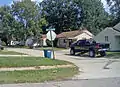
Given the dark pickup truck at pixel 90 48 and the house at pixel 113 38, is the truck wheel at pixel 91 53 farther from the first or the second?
the house at pixel 113 38

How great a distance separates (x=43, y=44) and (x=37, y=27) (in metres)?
6.15

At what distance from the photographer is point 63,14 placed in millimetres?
91875

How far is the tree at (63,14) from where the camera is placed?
3610 inches

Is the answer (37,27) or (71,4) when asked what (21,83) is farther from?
(71,4)

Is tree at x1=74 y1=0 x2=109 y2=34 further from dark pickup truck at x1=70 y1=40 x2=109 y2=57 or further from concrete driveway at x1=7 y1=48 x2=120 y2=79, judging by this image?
concrete driveway at x1=7 y1=48 x2=120 y2=79

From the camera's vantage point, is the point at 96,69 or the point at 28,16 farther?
the point at 28,16

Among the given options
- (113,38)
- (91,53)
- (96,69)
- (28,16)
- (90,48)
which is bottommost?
(96,69)

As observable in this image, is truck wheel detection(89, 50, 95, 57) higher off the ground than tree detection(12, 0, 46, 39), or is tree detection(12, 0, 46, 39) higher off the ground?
tree detection(12, 0, 46, 39)

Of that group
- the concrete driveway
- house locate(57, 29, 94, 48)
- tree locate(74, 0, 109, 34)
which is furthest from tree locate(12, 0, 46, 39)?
the concrete driveway

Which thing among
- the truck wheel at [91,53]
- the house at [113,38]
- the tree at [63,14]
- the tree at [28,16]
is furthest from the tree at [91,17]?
the truck wheel at [91,53]

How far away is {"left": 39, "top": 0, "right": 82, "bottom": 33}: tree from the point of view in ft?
301

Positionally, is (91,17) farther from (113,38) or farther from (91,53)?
(91,53)

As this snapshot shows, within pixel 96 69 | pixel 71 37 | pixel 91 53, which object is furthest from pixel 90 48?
pixel 71 37

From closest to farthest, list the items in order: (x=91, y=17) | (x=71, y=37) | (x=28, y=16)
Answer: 1. (x=71, y=37)
2. (x=28, y=16)
3. (x=91, y=17)
